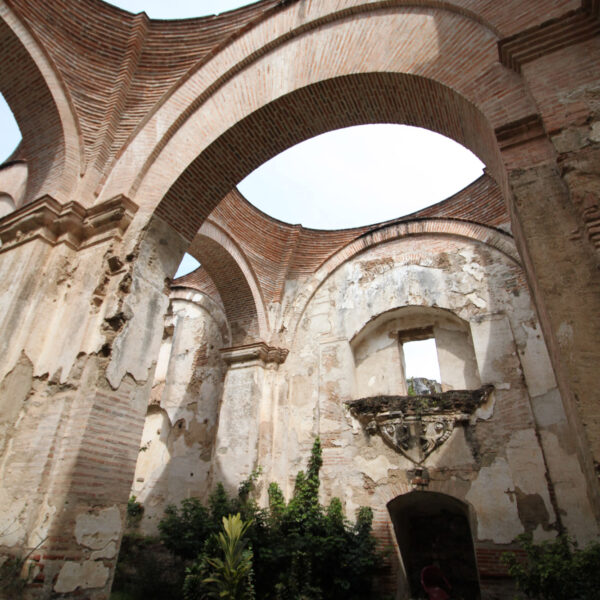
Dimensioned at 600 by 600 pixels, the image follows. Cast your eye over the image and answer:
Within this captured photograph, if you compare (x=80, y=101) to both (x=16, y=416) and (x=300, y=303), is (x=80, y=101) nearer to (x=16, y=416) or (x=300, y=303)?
(x=16, y=416)

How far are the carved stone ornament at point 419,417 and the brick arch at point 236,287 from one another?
109 inches

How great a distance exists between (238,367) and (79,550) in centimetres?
516

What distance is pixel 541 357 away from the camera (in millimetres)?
6379

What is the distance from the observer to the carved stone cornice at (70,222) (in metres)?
4.61

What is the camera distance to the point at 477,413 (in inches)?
257

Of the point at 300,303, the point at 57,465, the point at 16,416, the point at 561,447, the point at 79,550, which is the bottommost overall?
the point at 79,550

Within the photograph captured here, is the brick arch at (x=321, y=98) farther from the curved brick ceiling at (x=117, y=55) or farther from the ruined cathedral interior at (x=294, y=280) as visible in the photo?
the curved brick ceiling at (x=117, y=55)

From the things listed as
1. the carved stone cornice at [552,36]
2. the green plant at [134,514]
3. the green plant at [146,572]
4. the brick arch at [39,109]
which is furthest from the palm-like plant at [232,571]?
the carved stone cornice at [552,36]

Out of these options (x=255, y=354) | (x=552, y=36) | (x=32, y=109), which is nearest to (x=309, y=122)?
(x=552, y=36)

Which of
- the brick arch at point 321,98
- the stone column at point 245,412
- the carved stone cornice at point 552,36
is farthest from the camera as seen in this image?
the stone column at point 245,412

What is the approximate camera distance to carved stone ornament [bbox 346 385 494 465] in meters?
6.55

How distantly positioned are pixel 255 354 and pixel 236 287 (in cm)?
143

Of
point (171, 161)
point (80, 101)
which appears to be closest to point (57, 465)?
point (171, 161)

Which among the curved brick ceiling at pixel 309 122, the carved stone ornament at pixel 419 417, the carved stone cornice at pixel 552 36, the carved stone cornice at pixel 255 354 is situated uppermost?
the curved brick ceiling at pixel 309 122
